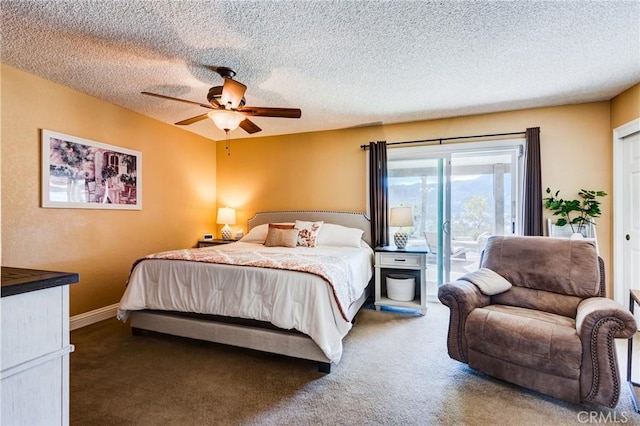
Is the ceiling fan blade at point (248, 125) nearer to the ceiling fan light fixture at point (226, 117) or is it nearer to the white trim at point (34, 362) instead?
the ceiling fan light fixture at point (226, 117)

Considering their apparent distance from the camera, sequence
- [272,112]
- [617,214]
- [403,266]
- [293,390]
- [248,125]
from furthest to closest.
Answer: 1. [403,266]
2. [617,214]
3. [248,125]
4. [272,112]
5. [293,390]

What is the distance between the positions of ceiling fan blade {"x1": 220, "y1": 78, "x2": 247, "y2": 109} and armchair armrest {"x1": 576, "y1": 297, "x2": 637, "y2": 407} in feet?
9.50

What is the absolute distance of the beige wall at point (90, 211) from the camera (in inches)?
108

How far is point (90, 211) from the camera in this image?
3355mm

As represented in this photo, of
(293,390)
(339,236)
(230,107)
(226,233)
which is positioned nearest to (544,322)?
(293,390)

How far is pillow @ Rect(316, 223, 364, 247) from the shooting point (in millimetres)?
4023

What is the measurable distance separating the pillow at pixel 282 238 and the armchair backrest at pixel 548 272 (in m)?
2.20

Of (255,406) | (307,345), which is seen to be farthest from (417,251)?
(255,406)

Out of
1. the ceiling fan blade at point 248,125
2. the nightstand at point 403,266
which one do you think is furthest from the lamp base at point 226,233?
the nightstand at point 403,266

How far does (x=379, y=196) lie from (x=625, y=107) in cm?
276

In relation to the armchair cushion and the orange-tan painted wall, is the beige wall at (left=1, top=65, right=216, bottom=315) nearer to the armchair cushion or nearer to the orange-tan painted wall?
the armchair cushion

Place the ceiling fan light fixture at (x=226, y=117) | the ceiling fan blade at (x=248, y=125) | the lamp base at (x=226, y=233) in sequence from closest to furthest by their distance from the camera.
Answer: the ceiling fan light fixture at (x=226, y=117)
the ceiling fan blade at (x=248, y=125)
the lamp base at (x=226, y=233)

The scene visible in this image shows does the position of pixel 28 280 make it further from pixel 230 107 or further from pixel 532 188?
pixel 532 188

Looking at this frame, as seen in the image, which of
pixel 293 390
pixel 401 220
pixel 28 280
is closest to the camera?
pixel 28 280
